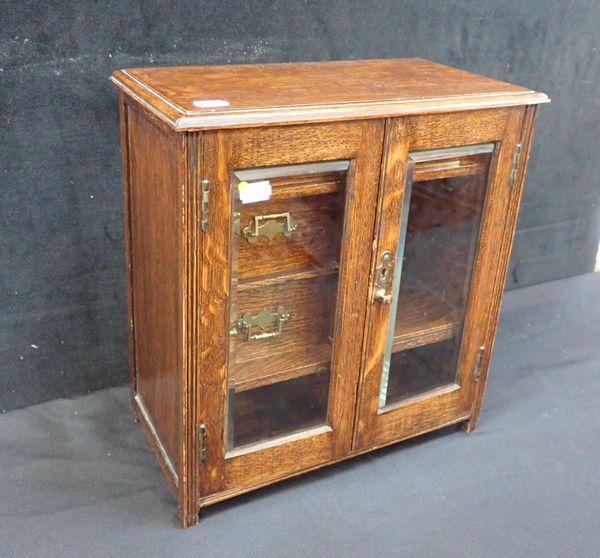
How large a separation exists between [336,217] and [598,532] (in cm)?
94

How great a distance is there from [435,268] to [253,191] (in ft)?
1.92

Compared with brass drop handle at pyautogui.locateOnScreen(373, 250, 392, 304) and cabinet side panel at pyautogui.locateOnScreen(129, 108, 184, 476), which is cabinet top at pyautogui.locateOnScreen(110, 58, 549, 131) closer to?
cabinet side panel at pyautogui.locateOnScreen(129, 108, 184, 476)

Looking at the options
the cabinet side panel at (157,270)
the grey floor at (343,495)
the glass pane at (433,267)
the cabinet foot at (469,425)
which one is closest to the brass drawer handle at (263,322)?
the cabinet side panel at (157,270)

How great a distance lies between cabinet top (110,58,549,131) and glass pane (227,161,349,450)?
11 cm

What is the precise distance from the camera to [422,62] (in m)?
1.93

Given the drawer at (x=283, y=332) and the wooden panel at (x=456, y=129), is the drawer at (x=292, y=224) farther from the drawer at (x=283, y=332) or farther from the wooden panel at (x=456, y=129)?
the wooden panel at (x=456, y=129)

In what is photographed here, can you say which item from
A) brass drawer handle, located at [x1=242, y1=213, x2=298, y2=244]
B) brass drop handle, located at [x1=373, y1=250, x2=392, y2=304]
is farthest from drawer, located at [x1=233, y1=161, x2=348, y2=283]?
brass drop handle, located at [x1=373, y1=250, x2=392, y2=304]

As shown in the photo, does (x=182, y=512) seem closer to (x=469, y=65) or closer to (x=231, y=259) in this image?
(x=231, y=259)

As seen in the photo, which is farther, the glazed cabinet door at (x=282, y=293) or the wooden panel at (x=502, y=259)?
the wooden panel at (x=502, y=259)

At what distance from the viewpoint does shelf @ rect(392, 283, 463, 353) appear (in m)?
1.80

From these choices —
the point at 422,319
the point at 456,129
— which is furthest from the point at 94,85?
the point at 422,319

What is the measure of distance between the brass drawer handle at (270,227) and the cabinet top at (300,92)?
0.22m

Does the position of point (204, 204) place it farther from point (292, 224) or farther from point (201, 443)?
point (201, 443)

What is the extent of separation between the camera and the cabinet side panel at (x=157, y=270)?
1435mm
